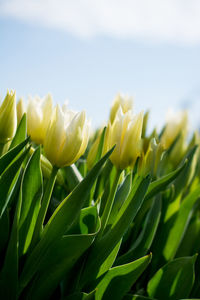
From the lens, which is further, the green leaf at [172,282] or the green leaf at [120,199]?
the green leaf at [172,282]

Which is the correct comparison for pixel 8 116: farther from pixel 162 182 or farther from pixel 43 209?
pixel 162 182

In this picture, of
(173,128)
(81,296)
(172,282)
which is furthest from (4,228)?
(173,128)

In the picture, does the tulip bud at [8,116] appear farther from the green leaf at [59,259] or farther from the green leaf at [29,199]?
the green leaf at [59,259]

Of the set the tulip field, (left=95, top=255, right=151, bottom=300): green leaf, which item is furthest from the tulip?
(left=95, top=255, right=151, bottom=300): green leaf

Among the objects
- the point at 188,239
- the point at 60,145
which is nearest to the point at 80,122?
the point at 60,145

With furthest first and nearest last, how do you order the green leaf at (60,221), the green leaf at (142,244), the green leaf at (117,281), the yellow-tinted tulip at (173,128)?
the yellow-tinted tulip at (173,128) < the green leaf at (142,244) < the green leaf at (117,281) < the green leaf at (60,221)

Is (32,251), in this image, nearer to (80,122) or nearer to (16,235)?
(16,235)

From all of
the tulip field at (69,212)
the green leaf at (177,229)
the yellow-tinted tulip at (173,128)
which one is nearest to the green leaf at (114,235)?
the tulip field at (69,212)
